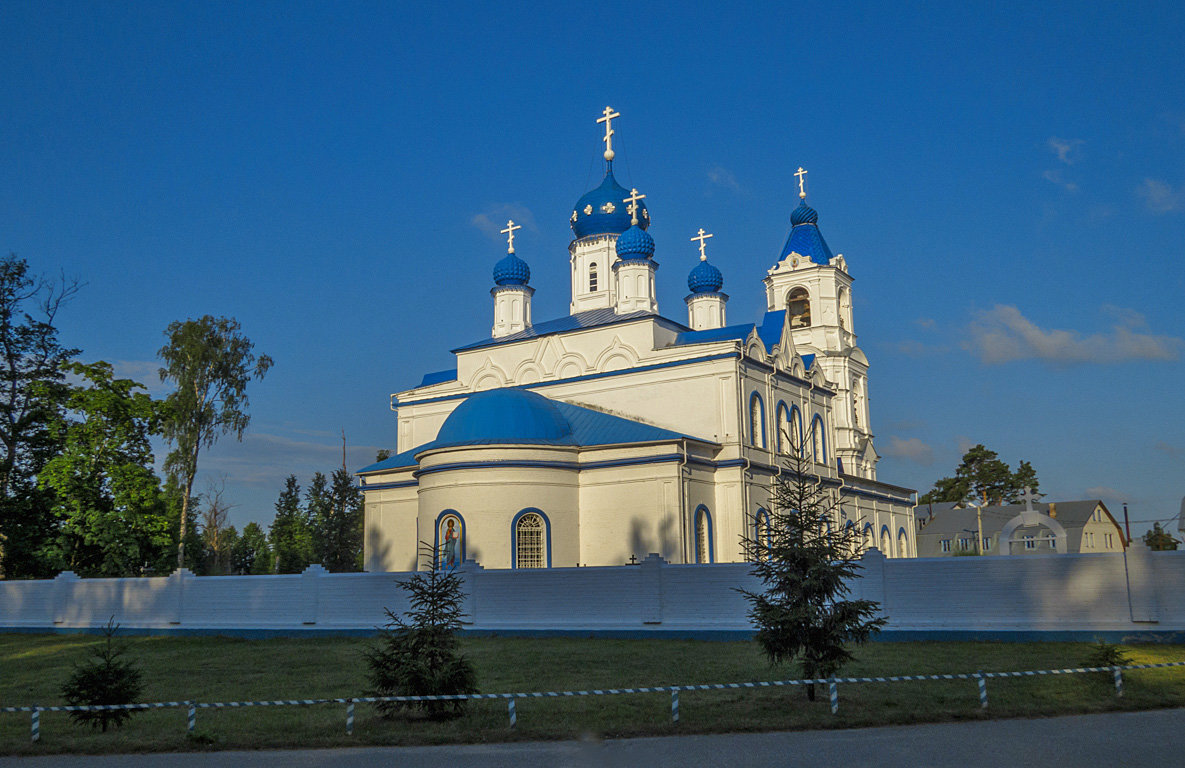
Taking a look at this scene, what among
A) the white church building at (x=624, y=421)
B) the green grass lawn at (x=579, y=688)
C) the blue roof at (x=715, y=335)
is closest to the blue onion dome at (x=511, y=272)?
the white church building at (x=624, y=421)

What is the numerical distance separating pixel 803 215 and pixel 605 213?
9.49 metres

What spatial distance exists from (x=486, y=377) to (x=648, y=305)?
5669 mm

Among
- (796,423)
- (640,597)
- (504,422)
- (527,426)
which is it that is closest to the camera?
(640,597)

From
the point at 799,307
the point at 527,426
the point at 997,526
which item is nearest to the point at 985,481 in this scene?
the point at 997,526

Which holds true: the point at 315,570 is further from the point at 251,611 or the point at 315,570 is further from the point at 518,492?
the point at 518,492

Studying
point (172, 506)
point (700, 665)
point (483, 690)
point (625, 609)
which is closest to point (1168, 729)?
point (700, 665)

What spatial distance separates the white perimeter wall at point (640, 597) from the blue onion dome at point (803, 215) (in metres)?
25.4

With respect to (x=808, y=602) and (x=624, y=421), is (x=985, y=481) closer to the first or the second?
(x=624, y=421)

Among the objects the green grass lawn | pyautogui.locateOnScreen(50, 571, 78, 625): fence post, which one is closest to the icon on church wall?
the green grass lawn

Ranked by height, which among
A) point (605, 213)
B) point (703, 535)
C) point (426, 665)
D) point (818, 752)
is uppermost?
point (605, 213)

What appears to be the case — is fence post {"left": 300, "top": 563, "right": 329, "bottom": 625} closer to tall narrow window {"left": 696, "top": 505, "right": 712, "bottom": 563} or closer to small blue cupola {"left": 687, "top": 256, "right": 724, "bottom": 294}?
tall narrow window {"left": 696, "top": 505, "right": 712, "bottom": 563}

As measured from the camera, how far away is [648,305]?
30828 mm

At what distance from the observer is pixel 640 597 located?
16.6m

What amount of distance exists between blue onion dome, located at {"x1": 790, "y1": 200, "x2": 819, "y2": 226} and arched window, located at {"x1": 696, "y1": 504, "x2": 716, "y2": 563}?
57.6 ft
